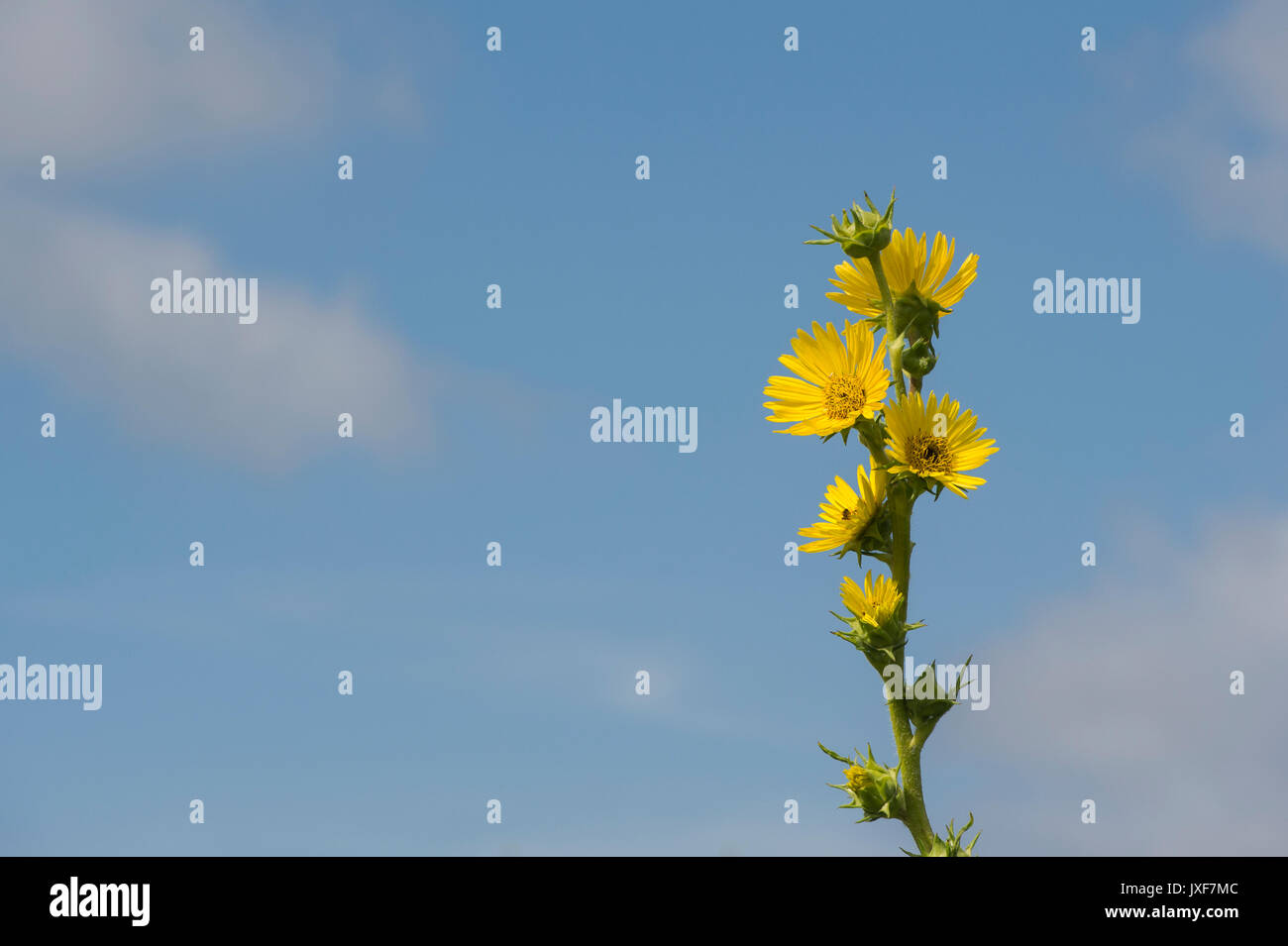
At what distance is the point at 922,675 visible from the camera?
566 centimetres

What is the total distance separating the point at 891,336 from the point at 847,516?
0.95 metres

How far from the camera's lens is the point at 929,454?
5.61 meters

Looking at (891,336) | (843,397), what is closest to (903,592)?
(843,397)

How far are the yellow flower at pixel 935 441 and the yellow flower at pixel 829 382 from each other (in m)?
0.14

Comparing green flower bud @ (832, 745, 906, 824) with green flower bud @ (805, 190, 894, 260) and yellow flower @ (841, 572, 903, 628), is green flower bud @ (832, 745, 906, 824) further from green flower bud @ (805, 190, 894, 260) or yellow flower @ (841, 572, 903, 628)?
green flower bud @ (805, 190, 894, 260)

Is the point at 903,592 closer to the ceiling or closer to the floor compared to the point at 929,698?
closer to the ceiling

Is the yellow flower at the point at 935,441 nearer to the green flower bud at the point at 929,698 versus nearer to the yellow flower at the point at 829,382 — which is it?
the yellow flower at the point at 829,382

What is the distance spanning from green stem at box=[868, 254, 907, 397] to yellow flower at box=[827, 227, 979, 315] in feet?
0.26
